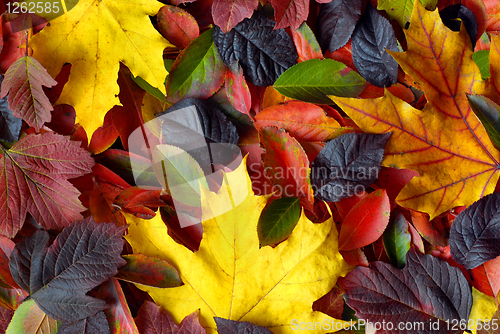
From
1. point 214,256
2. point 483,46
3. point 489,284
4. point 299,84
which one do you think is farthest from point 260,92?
point 489,284

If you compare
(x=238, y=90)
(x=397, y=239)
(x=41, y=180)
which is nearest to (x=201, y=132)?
(x=238, y=90)

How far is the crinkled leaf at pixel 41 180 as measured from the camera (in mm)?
752

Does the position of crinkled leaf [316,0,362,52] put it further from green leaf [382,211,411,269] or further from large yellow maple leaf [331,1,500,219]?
green leaf [382,211,411,269]

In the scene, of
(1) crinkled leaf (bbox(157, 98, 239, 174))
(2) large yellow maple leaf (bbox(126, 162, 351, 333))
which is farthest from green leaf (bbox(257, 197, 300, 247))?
→ (1) crinkled leaf (bbox(157, 98, 239, 174))

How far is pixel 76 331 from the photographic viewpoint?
2.36 feet

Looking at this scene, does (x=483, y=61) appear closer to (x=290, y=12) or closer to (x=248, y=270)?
(x=290, y=12)

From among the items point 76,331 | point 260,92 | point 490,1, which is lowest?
point 76,331

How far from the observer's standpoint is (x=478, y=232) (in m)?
0.68

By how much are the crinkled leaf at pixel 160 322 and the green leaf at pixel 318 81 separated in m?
0.49

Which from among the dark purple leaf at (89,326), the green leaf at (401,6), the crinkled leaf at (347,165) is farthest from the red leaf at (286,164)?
the dark purple leaf at (89,326)

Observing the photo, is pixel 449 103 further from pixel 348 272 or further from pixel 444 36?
pixel 348 272

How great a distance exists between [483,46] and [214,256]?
0.69m

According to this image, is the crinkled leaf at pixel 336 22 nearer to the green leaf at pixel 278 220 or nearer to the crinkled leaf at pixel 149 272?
the green leaf at pixel 278 220

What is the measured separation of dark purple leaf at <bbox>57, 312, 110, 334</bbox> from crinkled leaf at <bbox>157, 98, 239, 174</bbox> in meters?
0.37
